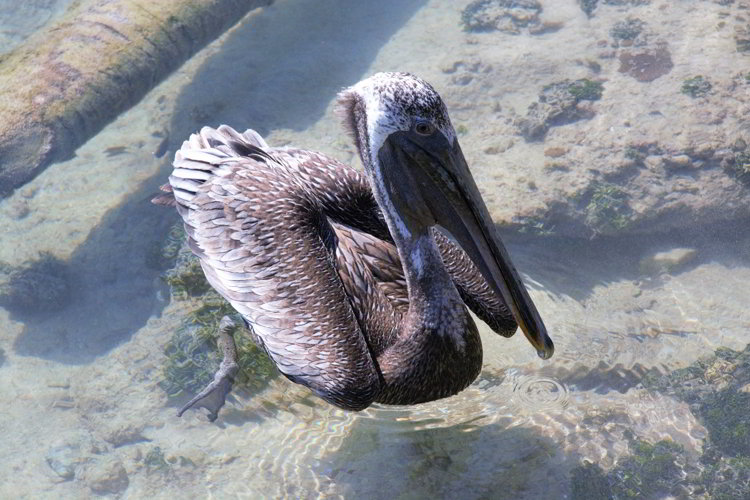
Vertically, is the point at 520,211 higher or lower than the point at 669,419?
higher

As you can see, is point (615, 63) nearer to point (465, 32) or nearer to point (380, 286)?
point (465, 32)

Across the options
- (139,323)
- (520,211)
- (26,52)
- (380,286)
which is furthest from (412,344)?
(26,52)

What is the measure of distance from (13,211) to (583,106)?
524cm

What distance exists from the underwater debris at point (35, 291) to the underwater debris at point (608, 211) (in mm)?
4260

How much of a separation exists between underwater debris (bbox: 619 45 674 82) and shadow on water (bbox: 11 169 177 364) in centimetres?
→ 447

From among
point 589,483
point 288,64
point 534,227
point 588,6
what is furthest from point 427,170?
point 588,6

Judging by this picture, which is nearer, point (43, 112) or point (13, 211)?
point (43, 112)

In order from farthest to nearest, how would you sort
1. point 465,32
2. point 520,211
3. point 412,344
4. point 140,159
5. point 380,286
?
point 465,32 < point 140,159 < point 520,211 < point 380,286 < point 412,344

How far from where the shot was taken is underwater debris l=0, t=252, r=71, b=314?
5418 millimetres

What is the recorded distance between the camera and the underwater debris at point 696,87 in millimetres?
5750

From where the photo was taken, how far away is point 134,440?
438 cm

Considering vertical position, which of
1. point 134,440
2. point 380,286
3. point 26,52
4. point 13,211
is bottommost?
point 134,440

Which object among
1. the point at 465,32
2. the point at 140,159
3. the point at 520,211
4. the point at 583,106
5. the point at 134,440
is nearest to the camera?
the point at 134,440

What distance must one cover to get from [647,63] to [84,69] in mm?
5260
